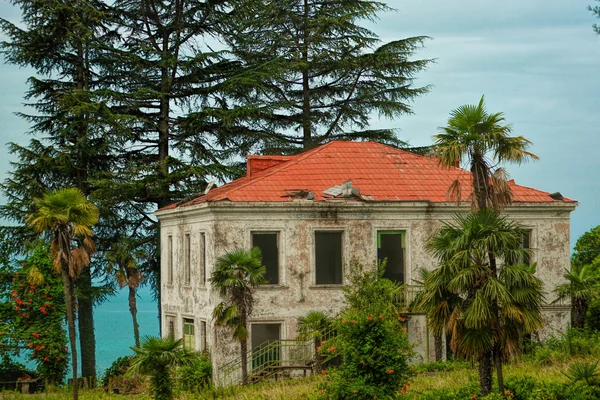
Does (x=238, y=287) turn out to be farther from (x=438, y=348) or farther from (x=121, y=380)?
(x=121, y=380)

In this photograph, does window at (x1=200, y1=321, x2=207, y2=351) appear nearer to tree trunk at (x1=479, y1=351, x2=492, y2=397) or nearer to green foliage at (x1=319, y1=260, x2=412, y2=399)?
green foliage at (x1=319, y1=260, x2=412, y2=399)

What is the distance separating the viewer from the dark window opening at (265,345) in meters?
31.3

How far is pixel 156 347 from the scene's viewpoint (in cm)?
2777

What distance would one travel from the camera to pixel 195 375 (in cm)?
3162

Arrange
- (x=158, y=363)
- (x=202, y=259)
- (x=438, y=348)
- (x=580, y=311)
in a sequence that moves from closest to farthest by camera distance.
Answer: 1. (x=158, y=363)
2. (x=438, y=348)
3. (x=580, y=311)
4. (x=202, y=259)

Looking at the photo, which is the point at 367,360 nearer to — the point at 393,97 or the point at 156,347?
the point at 156,347

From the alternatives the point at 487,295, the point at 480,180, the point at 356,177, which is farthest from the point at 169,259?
the point at 487,295

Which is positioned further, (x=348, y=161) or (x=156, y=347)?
(x=348, y=161)

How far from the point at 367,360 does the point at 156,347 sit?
6.77 m

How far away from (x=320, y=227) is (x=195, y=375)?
636cm

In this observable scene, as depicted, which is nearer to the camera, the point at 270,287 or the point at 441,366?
the point at 441,366

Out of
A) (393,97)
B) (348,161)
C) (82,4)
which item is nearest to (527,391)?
(348,161)

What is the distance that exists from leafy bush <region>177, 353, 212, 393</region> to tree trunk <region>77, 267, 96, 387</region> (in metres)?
14.2

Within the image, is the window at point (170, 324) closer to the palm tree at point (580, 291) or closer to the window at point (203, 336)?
the window at point (203, 336)
